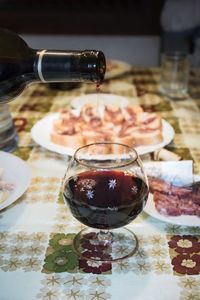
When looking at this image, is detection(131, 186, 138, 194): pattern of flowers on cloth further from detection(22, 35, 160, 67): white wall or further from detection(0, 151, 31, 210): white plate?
detection(22, 35, 160, 67): white wall

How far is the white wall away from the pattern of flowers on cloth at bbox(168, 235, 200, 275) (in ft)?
8.39

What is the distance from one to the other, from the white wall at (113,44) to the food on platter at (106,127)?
2052mm

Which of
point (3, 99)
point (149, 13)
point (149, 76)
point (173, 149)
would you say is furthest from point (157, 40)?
point (3, 99)

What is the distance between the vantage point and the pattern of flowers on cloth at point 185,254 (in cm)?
63

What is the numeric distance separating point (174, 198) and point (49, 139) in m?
0.43

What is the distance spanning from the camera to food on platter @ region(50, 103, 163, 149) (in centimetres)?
103

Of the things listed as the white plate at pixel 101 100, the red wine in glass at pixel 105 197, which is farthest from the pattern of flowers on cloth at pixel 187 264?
the white plate at pixel 101 100

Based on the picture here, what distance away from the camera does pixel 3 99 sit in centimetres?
80

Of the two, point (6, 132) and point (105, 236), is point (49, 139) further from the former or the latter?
point (105, 236)

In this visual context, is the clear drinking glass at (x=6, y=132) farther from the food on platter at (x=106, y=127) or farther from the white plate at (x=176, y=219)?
the white plate at (x=176, y=219)

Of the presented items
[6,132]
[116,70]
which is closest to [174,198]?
[6,132]

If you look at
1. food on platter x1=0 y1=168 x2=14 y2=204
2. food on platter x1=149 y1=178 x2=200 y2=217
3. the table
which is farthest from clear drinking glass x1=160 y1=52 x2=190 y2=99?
food on platter x1=0 y1=168 x2=14 y2=204

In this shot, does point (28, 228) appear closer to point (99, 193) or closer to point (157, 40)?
point (99, 193)

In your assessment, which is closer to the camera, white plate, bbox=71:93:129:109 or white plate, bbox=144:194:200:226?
white plate, bbox=144:194:200:226
